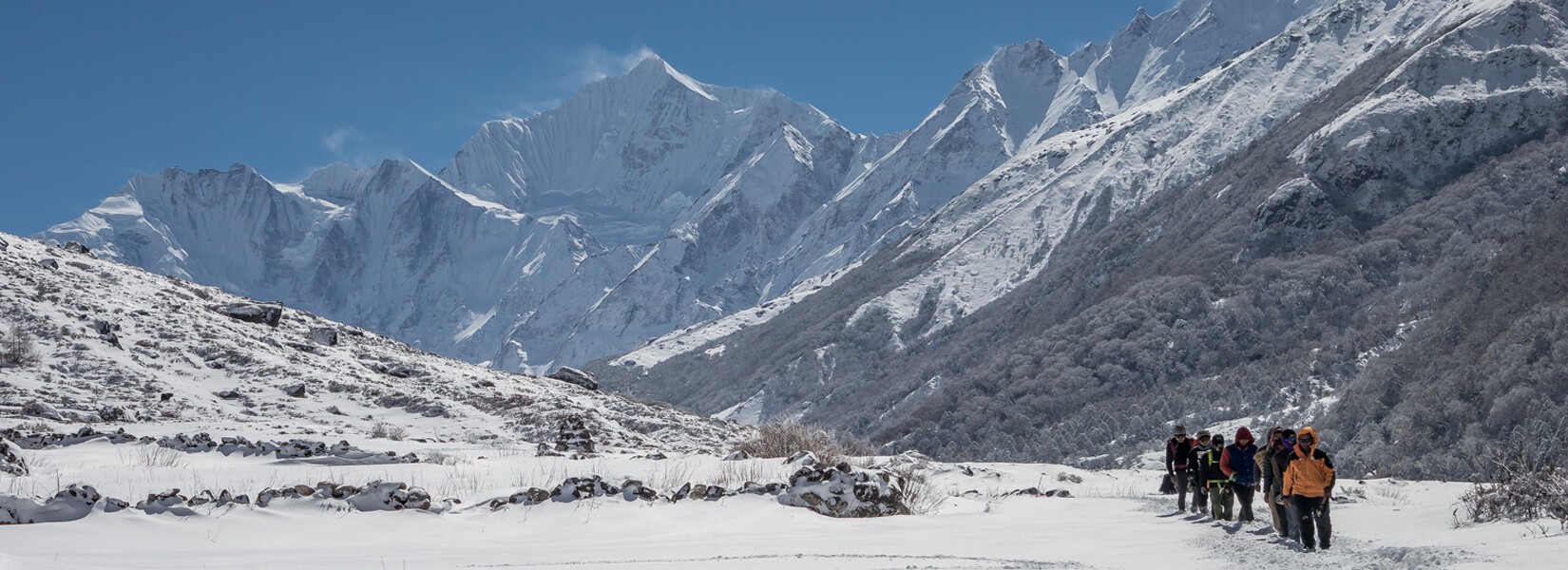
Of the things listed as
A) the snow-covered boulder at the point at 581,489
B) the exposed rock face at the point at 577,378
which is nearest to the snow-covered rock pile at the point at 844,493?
the snow-covered boulder at the point at 581,489

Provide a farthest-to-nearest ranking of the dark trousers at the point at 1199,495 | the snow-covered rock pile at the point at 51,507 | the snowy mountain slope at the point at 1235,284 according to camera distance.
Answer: the snowy mountain slope at the point at 1235,284 < the dark trousers at the point at 1199,495 < the snow-covered rock pile at the point at 51,507

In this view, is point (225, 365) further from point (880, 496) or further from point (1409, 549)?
point (1409, 549)

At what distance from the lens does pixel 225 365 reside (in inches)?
1490

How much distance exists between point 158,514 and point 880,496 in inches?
317

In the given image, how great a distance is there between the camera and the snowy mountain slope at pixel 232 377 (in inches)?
1252

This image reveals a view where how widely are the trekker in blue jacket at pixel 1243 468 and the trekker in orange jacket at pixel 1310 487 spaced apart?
2.66 m

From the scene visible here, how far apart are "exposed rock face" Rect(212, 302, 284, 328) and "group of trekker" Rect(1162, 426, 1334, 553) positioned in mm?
41176

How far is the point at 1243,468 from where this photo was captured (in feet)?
47.7

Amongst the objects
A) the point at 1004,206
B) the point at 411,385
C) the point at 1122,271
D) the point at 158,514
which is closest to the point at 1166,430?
the point at 1122,271

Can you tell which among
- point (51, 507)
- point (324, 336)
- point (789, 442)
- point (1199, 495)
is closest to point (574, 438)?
point (789, 442)

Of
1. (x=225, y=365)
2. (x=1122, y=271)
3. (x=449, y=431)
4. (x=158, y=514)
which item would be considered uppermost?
(x=1122, y=271)

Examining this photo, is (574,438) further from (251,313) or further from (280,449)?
(251,313)

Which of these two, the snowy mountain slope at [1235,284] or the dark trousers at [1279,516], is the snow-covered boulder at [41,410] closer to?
the dark trousers at [1279,516]

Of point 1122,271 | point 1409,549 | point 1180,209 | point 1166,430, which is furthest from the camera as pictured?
point 1180,209
